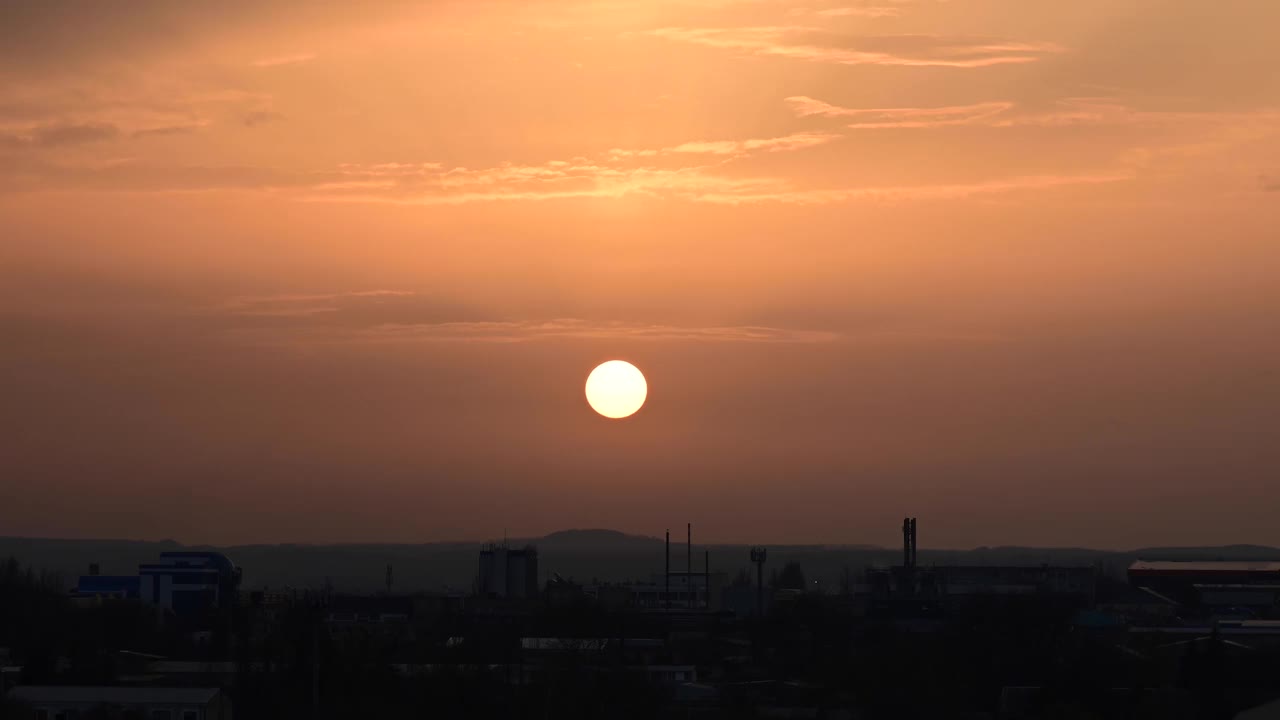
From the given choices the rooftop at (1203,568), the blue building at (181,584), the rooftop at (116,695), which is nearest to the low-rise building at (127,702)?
the rooftop at (116,695)

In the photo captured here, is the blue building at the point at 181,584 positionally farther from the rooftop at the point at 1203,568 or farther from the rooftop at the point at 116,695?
the rooftop at the point at 1203,568

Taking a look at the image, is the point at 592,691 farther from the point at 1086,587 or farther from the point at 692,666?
the point at 1086,587

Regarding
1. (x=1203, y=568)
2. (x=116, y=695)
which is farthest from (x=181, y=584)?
(x=1203, y=568)

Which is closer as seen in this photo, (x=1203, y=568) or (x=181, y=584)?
(x=181, y=584)

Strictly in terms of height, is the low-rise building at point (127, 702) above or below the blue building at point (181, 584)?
below

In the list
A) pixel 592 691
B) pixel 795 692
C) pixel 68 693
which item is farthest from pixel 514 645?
pixel 68 693

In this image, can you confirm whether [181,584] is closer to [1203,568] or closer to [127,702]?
[127,702]

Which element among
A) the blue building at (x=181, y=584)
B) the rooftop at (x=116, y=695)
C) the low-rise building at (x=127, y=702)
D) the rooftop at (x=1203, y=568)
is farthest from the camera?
the rooftop at (x=1203, y=568)

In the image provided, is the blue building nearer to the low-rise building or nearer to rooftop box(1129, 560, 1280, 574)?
the low-rise building

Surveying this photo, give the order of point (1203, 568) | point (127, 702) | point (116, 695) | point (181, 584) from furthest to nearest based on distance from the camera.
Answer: point (1203, 568) < point (181, 584) < point (116, 695) < point (127, 702)

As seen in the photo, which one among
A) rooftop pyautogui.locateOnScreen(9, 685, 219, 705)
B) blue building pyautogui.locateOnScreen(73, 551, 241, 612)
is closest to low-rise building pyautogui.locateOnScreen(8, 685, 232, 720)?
rooftop pyautogui.locateOnScreen(9, 685, 219, 705)
